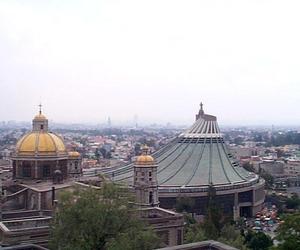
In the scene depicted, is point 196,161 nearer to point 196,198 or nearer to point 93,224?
point 196,198

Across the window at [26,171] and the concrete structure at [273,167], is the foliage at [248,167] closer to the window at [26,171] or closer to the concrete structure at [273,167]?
the concrete structure at [273,167]

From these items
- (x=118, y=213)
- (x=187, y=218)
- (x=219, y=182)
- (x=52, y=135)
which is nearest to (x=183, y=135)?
(x=219, y=182)

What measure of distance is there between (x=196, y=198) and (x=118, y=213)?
29559 millimetres

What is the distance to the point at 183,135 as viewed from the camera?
6141cm

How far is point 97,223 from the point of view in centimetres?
1775

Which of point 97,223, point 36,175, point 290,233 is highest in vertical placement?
point 290,233

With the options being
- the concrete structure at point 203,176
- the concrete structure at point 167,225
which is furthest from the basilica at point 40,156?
the concrete structure at point 203,176

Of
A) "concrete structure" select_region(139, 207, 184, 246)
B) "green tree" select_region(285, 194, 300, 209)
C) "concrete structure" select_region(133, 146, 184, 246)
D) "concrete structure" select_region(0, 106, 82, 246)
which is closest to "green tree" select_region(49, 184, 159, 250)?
"concrete structure" select_region(133, 146, 184, 246)

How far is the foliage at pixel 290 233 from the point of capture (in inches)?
532

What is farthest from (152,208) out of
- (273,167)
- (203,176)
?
(273,167)

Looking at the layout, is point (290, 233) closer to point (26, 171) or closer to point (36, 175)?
point (36, 175)

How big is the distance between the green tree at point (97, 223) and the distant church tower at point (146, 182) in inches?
431

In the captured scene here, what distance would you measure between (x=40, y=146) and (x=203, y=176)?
23.9 meters

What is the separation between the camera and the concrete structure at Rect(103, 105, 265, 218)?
47.2m
